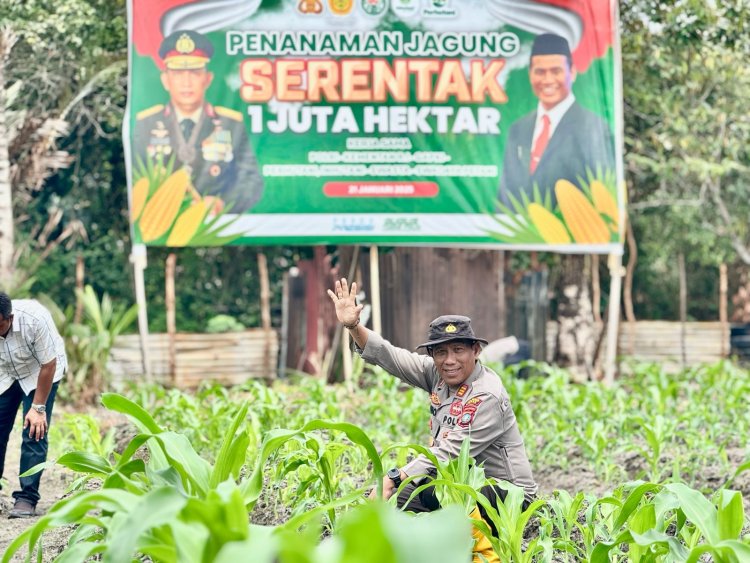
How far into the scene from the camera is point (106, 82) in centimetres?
1575

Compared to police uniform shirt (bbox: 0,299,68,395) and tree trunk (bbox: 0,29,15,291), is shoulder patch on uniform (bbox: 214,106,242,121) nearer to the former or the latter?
tree trunk (bbox: 0,29,15,291)

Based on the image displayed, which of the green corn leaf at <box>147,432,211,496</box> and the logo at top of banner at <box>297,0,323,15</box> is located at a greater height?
the logo at top of banner at <box>297,0,323,15</box>

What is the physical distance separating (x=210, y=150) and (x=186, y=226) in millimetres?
782

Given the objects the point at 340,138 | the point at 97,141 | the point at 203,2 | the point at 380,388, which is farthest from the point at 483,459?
the point at 97,141

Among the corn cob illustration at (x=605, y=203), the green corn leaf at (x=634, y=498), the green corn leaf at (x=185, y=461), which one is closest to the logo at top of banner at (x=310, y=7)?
the corn cob illustration at (x=605, y=203)

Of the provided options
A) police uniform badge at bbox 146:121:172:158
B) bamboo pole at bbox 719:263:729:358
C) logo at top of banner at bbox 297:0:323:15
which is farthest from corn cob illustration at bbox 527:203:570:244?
bamboo pole at bbox 719:263:729:358

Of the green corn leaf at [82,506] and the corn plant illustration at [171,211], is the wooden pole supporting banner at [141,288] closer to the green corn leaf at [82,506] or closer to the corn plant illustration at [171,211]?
the corn plant illustration at [171,211]

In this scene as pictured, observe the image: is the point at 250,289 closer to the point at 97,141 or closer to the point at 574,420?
the point at 97,141

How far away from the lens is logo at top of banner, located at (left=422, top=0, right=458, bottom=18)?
40.8 ft

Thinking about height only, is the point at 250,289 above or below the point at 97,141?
below

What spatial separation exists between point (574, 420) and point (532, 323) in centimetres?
631

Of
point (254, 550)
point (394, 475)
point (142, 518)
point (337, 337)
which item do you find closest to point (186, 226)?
point (337, 337)

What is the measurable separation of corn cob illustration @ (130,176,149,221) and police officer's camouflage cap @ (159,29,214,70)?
1.20 metres

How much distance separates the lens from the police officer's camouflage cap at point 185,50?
40.1 ft
